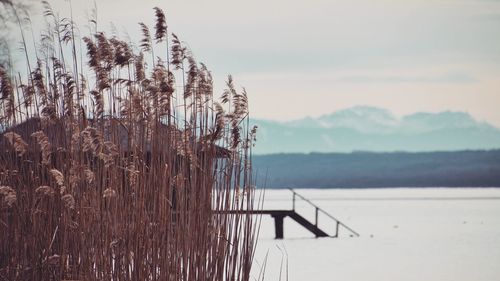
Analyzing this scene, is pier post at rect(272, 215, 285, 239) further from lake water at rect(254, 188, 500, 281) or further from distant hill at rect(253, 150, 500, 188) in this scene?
distant hill at rect(253, 150, 500, 188)

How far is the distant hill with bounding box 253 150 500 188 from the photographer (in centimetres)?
12738

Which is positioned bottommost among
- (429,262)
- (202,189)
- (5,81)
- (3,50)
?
(429,262)

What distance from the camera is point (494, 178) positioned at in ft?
396

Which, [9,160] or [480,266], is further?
[480,266]

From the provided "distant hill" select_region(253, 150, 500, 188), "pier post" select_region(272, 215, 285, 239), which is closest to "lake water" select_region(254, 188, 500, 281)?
"pier post" select_region(272, 215, 285, 239)

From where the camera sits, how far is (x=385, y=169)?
477ft

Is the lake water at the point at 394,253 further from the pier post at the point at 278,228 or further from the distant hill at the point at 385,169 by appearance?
the distant hill at the point at 385,169

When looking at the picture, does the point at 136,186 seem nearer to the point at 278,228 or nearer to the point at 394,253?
the point at 394,253

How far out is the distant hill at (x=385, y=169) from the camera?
127375mm

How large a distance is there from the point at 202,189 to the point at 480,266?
9188 millimetres

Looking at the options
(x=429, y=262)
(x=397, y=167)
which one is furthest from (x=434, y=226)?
(x=397, y=167)

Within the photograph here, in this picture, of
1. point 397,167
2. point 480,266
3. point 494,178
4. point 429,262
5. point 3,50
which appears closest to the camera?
point 480,266

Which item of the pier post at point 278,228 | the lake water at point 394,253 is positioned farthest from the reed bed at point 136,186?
the pier post at point 278,228

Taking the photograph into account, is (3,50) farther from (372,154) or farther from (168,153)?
(372,154)
